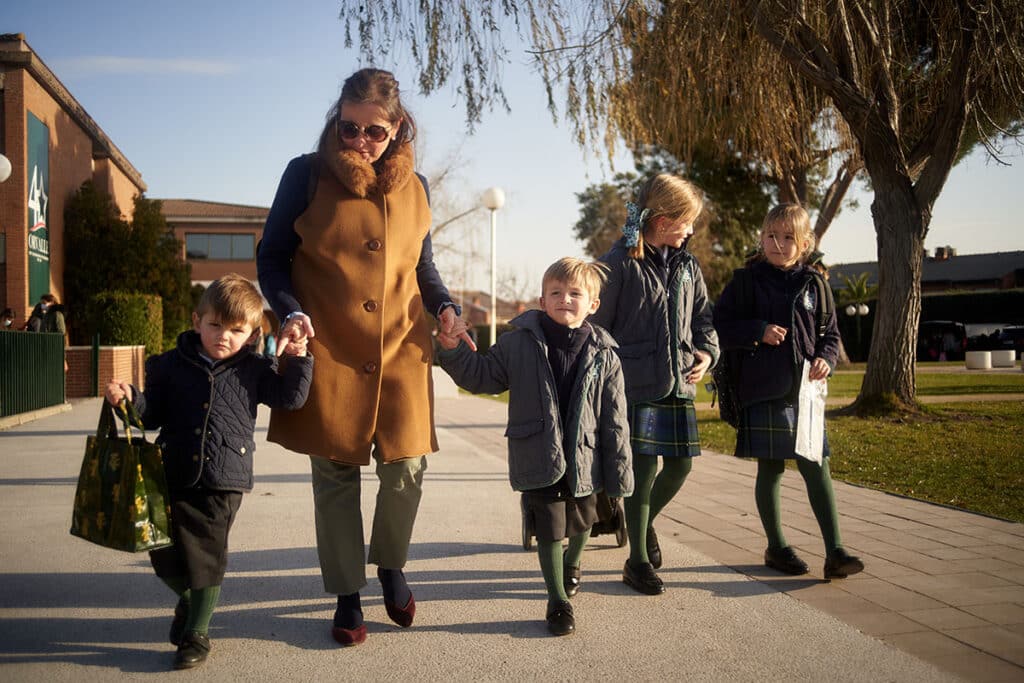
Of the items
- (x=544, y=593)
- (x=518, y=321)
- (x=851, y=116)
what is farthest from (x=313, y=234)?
(x=851, y=116)

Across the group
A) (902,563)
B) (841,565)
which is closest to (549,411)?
(841,565)

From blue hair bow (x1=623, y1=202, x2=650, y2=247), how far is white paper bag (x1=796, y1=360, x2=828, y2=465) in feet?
3.24

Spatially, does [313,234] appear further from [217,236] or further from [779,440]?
[217,236]

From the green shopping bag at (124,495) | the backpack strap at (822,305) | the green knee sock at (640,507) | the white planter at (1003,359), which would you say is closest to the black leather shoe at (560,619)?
the green knee sock at (640,507)

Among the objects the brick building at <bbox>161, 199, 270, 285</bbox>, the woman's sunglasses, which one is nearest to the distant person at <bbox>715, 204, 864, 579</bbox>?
the woman's sunglasses

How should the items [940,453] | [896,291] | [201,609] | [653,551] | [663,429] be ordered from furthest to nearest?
[896,291], [940,453], [653,551], [663,429], [201,609]

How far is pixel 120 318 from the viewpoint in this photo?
2016 centimetres

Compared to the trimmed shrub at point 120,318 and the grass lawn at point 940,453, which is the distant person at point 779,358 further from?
the trimmed shrub at point 120,318

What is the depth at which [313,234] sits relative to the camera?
3209 mm

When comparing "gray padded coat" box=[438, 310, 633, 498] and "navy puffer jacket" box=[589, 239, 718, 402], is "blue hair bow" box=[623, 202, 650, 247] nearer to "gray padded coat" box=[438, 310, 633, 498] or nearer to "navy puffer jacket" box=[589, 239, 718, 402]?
"navy puffer jacket" box=[589, 239, 718, 402]

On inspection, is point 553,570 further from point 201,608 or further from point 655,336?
point 201,608

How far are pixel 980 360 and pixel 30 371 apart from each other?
24.4 meters

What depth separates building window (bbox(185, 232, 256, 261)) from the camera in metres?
46.6

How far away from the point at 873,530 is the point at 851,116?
7.14 metres
